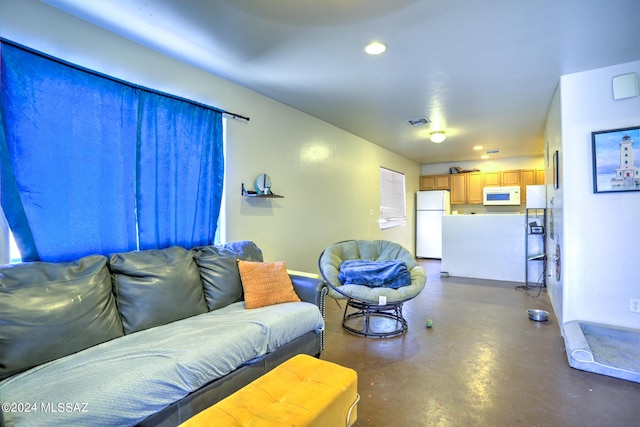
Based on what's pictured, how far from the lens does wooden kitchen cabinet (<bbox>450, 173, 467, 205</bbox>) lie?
778cm

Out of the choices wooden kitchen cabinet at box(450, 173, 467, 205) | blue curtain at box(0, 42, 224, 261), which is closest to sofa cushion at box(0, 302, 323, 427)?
blue curtain at box(0, 42, 224, 261)

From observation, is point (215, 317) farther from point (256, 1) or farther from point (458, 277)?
point (458, 277)

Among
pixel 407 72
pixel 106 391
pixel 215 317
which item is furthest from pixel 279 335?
pixel 407 72

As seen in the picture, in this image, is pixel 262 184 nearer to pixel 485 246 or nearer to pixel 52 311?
pixel 52 311

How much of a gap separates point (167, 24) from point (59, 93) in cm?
81

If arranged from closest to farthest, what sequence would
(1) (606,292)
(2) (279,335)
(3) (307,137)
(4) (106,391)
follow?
1. (4) (106,391)
2. (2) (279,335)
3. (1) (606,292)
4. (3) (307,137)

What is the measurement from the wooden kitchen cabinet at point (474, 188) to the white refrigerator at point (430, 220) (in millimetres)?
505

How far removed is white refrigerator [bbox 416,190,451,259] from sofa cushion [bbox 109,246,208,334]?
6501 millimetres

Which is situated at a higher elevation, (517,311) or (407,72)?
(407,72)

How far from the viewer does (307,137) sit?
416 cm

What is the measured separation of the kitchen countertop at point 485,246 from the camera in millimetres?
5219

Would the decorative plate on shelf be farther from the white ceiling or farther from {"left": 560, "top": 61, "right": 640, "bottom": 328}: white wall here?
{"left": 560, "top": 61, "right": 640, "bottom": 328}: white wall

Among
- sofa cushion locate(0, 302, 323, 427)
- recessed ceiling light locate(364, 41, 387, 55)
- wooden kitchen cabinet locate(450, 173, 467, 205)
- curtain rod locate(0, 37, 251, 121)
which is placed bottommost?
sofa cushion locate(0, 302, 323, 427)

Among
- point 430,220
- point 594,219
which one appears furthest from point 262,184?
point 430,220
